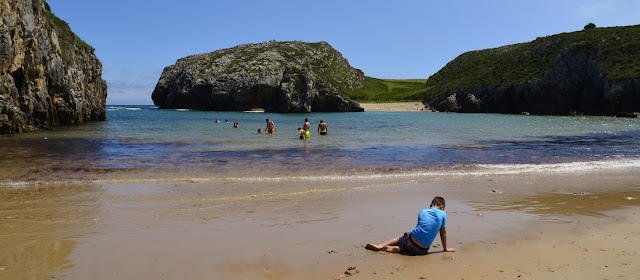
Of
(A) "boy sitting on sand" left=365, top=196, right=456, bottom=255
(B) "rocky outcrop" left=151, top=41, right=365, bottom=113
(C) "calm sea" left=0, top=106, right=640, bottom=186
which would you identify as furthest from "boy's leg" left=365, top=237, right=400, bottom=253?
(B) "rocky outcrop" left=151, top=41, right=365, bottom=113

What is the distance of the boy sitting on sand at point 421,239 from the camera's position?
6.12m

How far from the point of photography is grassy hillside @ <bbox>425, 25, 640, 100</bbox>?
71375 millimetres

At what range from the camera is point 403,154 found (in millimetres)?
18641

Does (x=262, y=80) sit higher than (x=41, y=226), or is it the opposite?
(x=262, y=80)

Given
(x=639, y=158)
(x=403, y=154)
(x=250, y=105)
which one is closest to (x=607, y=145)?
(x=639, y=158)

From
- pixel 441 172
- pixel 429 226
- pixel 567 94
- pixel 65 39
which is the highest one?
pixel 65 39

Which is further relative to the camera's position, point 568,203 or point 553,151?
point 553,151

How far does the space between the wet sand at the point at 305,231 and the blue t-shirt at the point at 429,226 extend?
274mm

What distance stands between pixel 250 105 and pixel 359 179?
8247cm

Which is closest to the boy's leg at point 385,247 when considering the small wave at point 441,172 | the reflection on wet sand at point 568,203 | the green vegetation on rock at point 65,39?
the reflection on wet sand at point 568,203

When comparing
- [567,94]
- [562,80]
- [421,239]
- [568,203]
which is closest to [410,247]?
[421,239]

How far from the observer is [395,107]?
10288 centimetres

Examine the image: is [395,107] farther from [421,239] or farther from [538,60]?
[421,239]

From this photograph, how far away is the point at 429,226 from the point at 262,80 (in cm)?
8581
